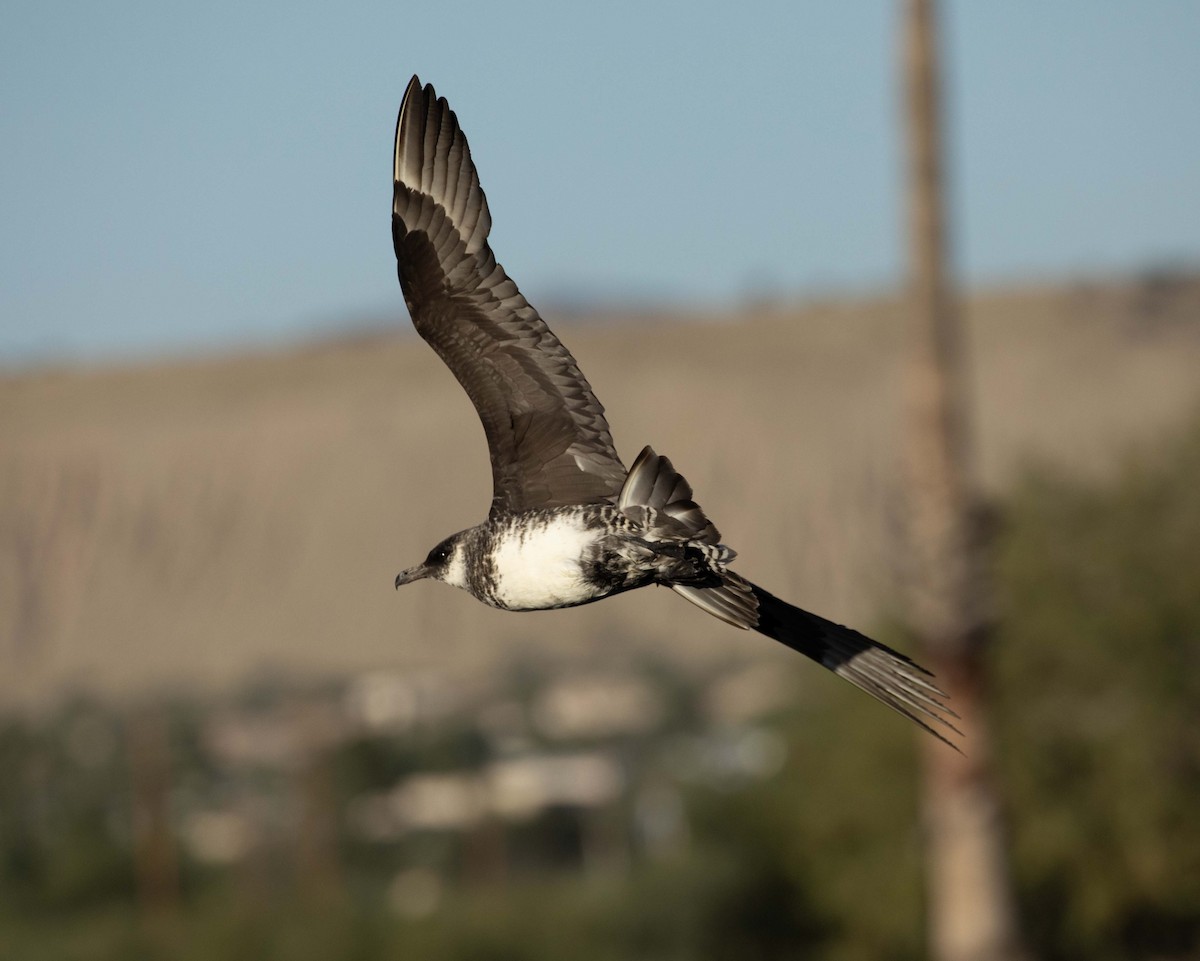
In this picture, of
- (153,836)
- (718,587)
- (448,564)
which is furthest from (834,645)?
(153,836)

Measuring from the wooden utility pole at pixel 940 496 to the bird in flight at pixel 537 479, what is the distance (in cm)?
657

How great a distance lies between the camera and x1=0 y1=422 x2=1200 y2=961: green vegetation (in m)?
19.6

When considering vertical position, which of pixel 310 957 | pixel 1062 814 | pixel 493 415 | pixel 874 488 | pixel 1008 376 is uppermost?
pixel 1008 376

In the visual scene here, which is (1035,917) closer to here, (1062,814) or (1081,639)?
(1062,814)

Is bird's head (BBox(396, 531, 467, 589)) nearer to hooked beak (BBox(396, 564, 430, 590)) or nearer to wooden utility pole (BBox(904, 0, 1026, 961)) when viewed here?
hooked beak (BBox(396, 564, 430, 590))

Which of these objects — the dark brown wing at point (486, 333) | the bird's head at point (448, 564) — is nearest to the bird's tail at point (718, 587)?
the dark brown wing at point (486, 333)

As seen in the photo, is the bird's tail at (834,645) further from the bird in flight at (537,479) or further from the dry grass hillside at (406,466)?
the dry grass hillside at (406,466)

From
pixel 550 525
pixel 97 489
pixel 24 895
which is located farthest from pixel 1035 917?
pixel 97 489

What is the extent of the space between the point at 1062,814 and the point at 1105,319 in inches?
1773

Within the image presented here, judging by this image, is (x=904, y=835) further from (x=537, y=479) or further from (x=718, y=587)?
(x=718, y=587)

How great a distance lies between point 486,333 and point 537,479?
0.54 m

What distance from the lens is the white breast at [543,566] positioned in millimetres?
5562

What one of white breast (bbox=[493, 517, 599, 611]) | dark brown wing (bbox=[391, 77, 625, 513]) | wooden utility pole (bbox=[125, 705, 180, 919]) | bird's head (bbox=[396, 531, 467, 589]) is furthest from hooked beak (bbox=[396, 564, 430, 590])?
wooden utility pole (bbox=[125, 705, 180, 919])

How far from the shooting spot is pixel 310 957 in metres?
20.7
